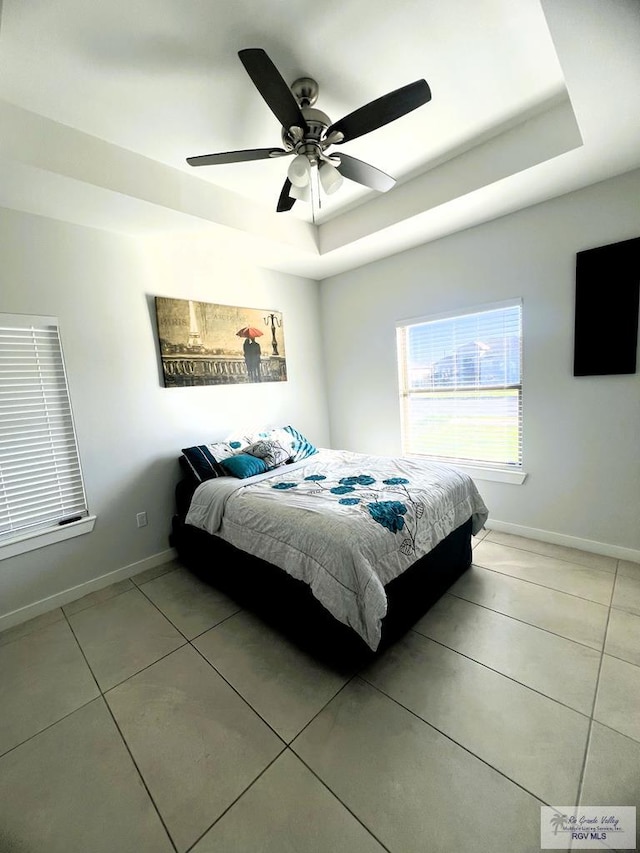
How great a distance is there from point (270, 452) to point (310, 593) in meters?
1.52

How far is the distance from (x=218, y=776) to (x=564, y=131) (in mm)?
3605

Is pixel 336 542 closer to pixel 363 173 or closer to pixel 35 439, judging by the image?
pixel 363 173

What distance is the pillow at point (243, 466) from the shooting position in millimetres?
2783

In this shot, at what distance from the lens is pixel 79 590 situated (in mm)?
2480


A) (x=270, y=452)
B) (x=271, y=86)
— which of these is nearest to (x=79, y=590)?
(x=270, y=452)

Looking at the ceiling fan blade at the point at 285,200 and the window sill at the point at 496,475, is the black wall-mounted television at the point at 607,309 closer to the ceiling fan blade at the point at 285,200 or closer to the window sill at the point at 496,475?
the window sill at the point at 496,475

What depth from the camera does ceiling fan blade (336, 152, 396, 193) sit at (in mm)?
1857

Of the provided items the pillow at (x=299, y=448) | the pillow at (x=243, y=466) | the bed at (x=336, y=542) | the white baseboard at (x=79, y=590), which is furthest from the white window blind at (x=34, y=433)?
the pillow at (x=299, y=448)

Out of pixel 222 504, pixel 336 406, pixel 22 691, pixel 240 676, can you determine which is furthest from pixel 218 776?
pixel 336 406

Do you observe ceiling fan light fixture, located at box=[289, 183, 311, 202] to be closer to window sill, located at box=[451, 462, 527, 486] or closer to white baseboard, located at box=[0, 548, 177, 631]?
window sill, located at box=[451, 462, 527, 486]

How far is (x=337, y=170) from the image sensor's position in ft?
6.28

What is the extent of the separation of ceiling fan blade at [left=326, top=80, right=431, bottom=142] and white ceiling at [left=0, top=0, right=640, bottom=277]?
1.13ft

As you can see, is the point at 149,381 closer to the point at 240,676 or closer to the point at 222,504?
the point at 222,504

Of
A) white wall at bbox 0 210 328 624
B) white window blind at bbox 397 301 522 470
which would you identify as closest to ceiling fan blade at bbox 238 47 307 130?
white wall at bbox 0 210 328 624
